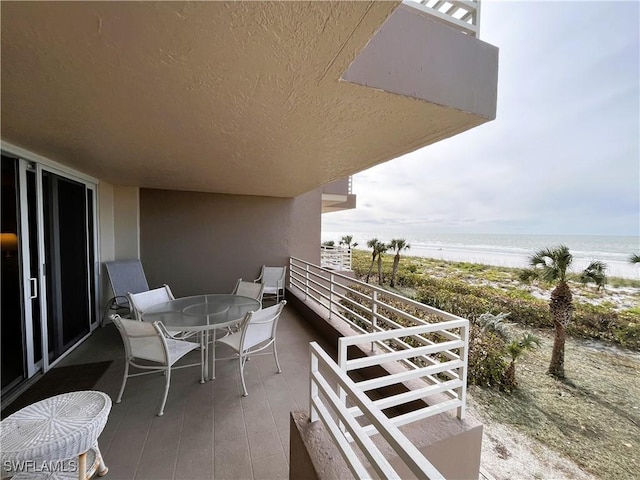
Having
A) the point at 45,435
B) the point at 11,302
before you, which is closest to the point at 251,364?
the point at 45,435

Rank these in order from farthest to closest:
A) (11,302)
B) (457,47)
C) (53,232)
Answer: (53,232)
(11,302)
(457,47)

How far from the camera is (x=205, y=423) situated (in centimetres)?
185

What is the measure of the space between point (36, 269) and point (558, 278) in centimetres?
840

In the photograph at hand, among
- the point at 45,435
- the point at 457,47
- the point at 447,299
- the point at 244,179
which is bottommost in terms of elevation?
the point at 447,299

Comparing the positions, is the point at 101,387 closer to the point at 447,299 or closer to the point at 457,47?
the point at 457,47

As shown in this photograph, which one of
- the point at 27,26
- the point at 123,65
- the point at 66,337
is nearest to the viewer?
the point at 27,26

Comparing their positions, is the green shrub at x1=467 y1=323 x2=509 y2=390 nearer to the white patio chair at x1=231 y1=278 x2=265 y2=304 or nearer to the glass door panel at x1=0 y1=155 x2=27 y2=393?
the white patio chair at x1=231 y1=278 x2=265 y2=304

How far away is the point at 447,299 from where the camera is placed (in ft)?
32.4

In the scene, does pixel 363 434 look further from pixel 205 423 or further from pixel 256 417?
pixel 205 423

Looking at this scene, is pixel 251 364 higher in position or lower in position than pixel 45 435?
lower

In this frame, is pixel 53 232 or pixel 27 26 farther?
pixel 53 232

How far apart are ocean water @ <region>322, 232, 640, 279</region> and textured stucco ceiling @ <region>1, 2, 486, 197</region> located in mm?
12526

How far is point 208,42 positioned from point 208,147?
1408 millimetres

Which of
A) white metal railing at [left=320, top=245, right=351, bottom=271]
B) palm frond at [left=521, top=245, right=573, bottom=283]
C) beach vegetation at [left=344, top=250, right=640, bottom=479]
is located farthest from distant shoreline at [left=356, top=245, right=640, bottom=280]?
palm frond at [left=521, top=245, right=573, bottom=283]
